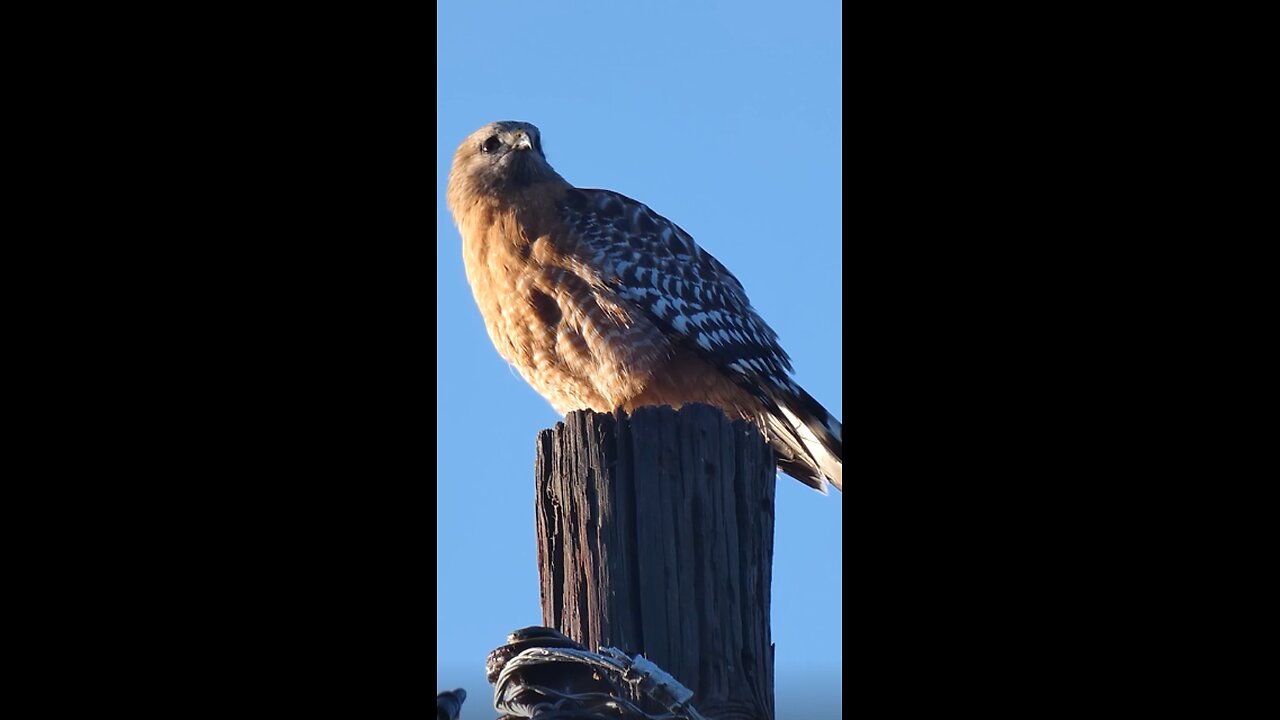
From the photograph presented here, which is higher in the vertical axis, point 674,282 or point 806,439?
point 674,282

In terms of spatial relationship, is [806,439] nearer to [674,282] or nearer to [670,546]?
[674,282]

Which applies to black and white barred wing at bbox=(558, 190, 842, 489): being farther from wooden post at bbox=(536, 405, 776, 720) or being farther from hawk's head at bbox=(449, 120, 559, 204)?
wooden post at bbox=(536, 405, 776, 720)

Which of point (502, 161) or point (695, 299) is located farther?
point (502, 161)

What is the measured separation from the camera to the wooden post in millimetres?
3463

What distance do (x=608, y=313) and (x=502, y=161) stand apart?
1.27m

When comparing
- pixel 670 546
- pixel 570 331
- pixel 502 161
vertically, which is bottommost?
pixel 670 546

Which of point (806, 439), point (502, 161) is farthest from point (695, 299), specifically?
point (502, 161)

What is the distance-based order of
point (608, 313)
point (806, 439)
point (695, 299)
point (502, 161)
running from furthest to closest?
point (502, 161), point (695, 299), point (608, 313), point (806, 439)

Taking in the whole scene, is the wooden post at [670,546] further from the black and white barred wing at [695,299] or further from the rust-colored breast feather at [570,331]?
the rust-colored breast feather at [570,331]

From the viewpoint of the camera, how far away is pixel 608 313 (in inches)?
259

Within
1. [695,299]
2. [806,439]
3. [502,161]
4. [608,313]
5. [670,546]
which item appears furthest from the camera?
[502,161]

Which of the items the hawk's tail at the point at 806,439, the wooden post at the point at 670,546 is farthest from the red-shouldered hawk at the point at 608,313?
the wooden post at the point at 670,546

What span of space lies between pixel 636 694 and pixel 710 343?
3582 mm
